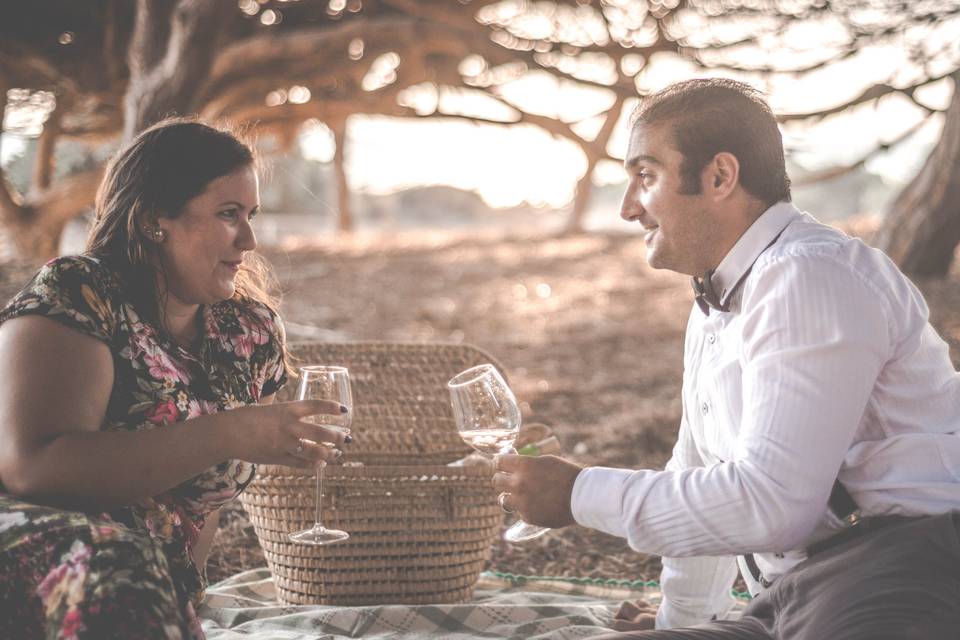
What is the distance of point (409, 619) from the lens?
3139 mm

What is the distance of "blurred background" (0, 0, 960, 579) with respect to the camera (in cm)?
658

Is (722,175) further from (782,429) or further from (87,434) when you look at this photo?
(87,434)

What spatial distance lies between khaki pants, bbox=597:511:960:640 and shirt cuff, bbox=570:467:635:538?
24 cm

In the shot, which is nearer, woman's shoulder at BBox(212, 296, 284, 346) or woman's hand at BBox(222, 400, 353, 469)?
woman's hand at BBox(222, 400, 353, 469)

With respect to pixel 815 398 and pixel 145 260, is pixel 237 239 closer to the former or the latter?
pixel 145 260

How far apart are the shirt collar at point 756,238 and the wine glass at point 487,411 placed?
0.60 metres

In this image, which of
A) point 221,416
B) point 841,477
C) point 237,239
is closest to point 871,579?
point 841,477

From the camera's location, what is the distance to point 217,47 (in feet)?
20.7

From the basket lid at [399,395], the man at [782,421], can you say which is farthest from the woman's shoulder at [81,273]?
the basket lid at [399,395]

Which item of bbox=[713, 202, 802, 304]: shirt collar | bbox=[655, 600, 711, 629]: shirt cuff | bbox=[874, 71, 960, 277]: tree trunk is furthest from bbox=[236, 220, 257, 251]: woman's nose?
bbox=[874, 71, 960, 277]: tree trunk

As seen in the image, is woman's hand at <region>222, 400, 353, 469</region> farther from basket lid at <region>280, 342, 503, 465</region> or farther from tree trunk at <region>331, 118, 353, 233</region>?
tree trunk at <region>331, 118, 353, 233</region>

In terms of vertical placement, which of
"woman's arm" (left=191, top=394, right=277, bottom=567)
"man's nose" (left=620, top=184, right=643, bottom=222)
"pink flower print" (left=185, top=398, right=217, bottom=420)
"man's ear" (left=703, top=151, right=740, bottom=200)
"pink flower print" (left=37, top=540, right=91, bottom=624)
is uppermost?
"man's ear" (left=703, top=151, right=740, bottom=200)

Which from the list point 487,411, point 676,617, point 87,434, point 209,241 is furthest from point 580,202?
point 87,434

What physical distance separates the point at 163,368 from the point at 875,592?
1697 millimetres
